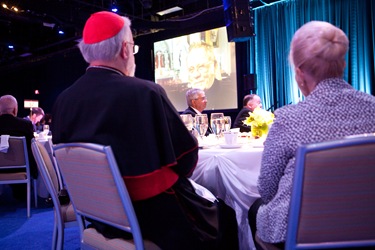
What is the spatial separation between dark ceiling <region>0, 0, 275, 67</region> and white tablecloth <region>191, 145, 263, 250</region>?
661 cm

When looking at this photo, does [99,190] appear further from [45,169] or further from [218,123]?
[218,123]

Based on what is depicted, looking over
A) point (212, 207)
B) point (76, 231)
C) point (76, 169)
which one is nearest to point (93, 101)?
point (76, 169)

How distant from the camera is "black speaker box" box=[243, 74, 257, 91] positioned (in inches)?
301

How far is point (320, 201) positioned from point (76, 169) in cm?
88

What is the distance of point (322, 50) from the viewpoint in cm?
115

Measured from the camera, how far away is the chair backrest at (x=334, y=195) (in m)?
0.89

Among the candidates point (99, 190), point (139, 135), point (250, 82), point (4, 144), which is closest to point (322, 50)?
point (139, 135)

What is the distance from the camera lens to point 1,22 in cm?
1026

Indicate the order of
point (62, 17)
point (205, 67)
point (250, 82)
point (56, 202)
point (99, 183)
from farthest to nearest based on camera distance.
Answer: point (205, 67)
point (250, 82)
point (62, 17)
point (56, 202)
point (99, 183)

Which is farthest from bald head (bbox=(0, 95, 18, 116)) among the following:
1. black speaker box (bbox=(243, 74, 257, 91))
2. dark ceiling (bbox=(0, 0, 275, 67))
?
black speaker box (bbox=(243, 74, 257, 91))

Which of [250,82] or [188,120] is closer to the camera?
[188,120]

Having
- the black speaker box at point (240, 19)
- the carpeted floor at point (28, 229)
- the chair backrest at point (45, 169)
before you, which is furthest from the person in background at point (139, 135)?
the black speaker box at point (240, 19)

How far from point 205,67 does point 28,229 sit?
6236 millimetres

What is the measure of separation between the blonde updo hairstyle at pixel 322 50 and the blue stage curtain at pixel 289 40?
611 cm
